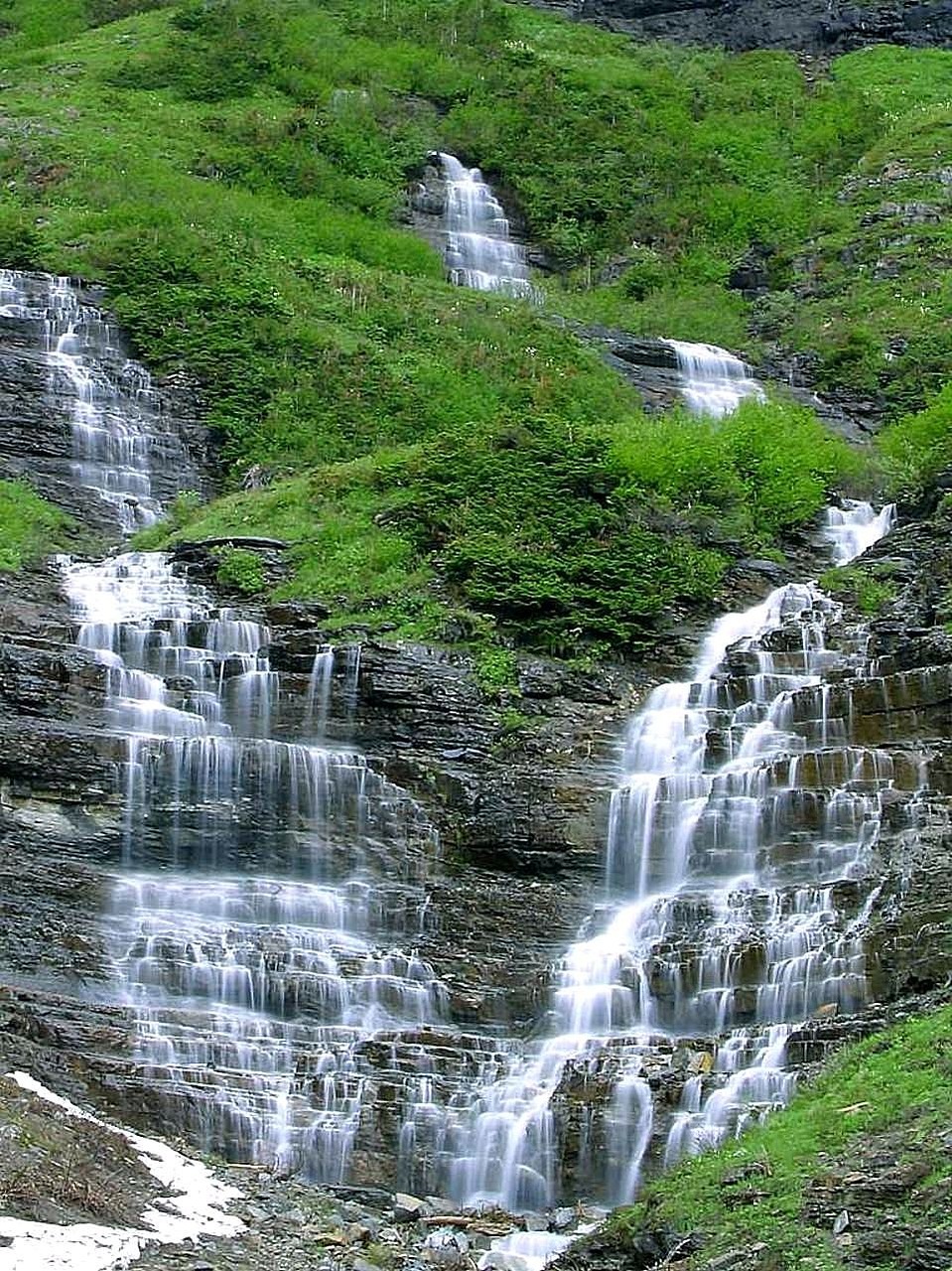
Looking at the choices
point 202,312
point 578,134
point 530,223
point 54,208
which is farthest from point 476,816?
point 578,134

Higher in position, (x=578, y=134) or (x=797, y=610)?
(x=578, y=134)

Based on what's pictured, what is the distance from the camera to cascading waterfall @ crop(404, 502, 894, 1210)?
53.7ft

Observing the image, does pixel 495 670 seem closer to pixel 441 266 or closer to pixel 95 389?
pixel 95 389

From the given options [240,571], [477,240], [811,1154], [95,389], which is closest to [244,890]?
[240,571]

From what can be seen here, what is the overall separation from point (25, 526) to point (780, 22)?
35577 mm

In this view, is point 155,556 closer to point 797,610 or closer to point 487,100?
point 797,610

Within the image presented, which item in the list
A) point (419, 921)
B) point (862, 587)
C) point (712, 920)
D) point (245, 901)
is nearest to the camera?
point (712, 920)

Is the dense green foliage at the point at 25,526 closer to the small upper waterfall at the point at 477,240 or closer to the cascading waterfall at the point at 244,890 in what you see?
the cascading waterfall at the point at 244,890

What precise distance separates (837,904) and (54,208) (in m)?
25.9

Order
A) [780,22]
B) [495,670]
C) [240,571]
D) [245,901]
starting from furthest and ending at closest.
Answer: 1. [780,22]
2. [240,571]
3. [495,670]
4. [245,901]

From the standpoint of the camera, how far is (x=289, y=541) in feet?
83.4

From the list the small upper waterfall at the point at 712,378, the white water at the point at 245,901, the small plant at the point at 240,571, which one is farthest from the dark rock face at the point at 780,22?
the white water at the point at 245,901

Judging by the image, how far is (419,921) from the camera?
19.5 m

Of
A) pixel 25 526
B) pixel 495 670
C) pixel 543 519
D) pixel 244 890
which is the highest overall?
pixel 543 519
